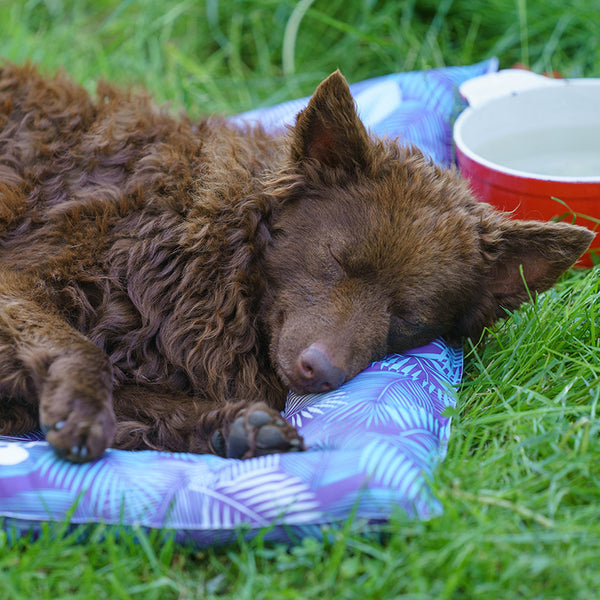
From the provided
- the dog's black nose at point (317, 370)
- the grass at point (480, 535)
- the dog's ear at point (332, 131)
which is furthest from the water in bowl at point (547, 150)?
the dog's black nose at point (317, 370)

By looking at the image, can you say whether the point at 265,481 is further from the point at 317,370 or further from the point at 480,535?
the point at 480,535

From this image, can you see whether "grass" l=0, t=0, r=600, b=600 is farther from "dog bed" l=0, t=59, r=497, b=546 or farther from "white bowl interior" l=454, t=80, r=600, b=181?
"white bowl interior" l=454, t=80, r=600, b=181

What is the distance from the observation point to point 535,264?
3.12m

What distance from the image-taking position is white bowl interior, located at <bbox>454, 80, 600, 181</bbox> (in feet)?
13.4

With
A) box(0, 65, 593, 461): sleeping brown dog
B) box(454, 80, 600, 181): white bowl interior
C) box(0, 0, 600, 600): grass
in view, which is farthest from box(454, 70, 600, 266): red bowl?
box(0, 65, 593, 461): sleeping brown dog

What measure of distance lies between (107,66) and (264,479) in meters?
4.30

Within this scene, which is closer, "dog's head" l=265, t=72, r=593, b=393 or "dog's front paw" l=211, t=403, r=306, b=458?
"dog's front paw" l=211, t=403, r=306, b=458

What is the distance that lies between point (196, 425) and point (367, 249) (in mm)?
1005

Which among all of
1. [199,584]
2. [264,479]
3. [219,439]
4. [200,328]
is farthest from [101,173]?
[199,584]

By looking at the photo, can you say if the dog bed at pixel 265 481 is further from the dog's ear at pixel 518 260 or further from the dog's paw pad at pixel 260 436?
the dog's ear at pixel 518 260

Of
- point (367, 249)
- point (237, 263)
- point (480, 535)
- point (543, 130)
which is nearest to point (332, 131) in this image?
point (367, 249)

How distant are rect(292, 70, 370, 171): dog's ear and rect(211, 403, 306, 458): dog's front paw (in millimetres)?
1121

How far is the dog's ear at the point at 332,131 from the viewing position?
2.84 metres

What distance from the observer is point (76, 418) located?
2.41 metres
